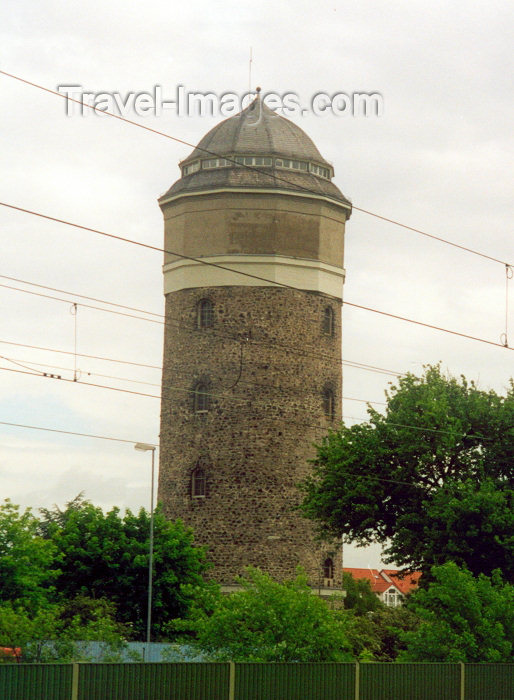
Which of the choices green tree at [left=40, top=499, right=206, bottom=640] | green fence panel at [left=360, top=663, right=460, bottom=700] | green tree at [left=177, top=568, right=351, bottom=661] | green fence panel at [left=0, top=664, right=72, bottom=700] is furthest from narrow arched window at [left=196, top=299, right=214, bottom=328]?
green fence panel at [left=0, top=664, right=72, bottom=700]

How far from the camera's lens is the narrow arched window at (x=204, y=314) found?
55938mm

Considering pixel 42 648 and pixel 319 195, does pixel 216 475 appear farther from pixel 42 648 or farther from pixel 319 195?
pixel 42 648

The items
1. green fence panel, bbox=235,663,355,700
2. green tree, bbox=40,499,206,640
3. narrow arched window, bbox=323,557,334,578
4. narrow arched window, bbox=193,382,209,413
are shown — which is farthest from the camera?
narrow arched window, bbox=323,557,334,578

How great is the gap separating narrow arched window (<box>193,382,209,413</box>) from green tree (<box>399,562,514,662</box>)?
22.9 m

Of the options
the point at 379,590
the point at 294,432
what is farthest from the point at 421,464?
the point at 379,590

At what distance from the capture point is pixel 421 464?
153 feet

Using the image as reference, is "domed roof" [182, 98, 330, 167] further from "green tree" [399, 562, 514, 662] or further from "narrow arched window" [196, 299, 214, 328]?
"green tree" [399, 562, 514, 662]

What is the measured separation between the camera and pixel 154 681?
912 inches

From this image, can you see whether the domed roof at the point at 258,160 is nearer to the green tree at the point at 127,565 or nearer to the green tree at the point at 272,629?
the green tree at the point at 127,565

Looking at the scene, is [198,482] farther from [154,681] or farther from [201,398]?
[154,681]

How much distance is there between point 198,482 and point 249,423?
3185 mm

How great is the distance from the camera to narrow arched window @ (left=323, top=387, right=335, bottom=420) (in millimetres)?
56562

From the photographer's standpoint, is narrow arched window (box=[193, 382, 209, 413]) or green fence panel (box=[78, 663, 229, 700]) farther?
narrow arched window (box=[193, 382, 209, 413])

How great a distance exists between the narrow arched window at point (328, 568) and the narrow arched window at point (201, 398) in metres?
7.68
